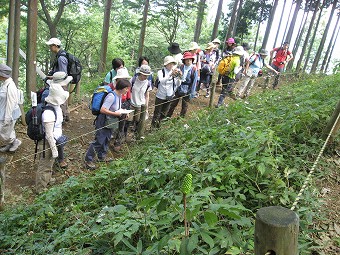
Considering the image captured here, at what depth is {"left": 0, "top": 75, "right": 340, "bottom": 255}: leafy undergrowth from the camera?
2207 millimetres

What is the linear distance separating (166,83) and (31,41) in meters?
3.85

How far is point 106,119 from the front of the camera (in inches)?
211

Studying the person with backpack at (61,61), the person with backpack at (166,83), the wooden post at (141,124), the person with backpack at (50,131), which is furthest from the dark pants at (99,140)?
the person with backpack at (61,61)

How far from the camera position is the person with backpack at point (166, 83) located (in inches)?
254

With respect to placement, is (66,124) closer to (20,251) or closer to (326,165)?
(20,251)

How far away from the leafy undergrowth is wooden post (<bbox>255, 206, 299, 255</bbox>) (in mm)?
404

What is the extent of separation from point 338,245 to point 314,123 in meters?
2.19

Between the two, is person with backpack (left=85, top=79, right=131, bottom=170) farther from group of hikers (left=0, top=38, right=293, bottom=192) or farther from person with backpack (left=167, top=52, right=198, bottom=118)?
person with backpack (left=167, top=52, right=198, bottom=118)

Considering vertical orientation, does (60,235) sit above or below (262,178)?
below

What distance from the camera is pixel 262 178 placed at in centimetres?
313

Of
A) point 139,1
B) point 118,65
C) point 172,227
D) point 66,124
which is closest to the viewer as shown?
point 172,227

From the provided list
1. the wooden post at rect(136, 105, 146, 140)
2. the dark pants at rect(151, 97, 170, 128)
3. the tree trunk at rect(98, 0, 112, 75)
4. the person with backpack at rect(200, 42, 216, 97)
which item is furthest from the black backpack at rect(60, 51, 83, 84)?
the tree trunk at rect(98, 0, 112, 75)

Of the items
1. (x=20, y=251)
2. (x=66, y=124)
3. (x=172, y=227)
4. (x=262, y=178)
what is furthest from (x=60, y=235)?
(x=66, y=124)

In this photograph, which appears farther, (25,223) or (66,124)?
(66,124)
